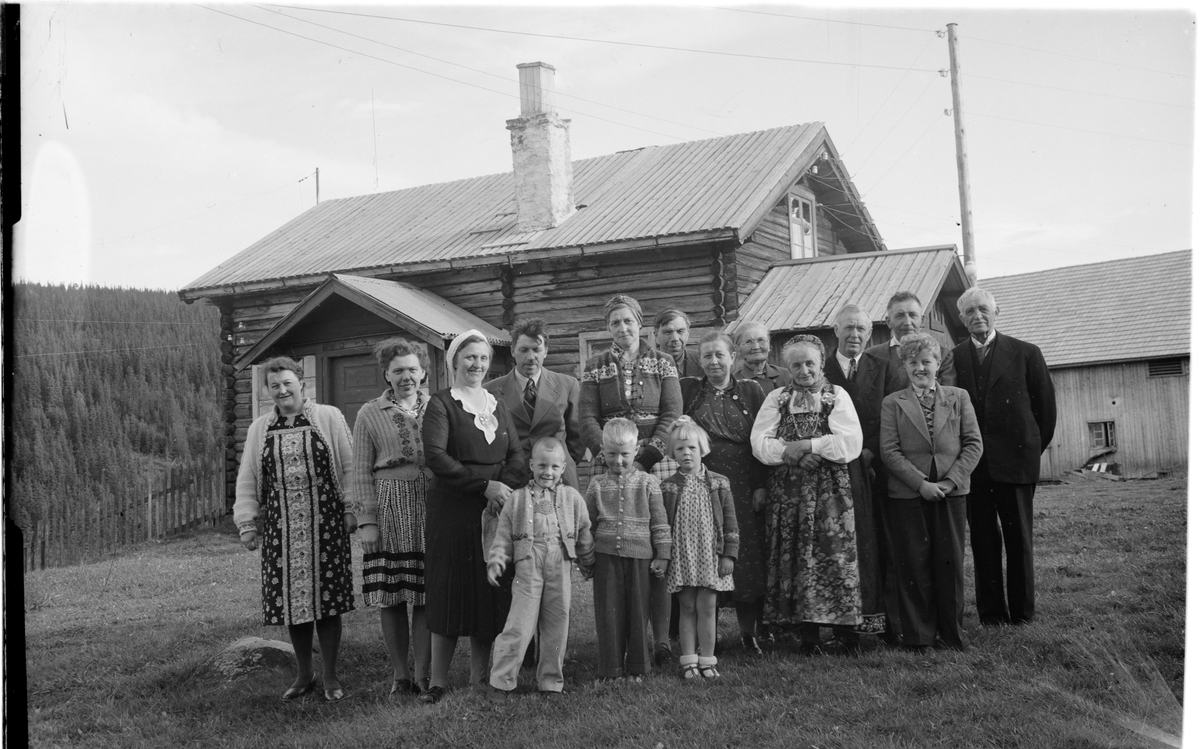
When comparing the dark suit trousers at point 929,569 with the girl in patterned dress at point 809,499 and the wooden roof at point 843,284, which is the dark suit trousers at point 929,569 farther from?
the wooden roof at point 843,284

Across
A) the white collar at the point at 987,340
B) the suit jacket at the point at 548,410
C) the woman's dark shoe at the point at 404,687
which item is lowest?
the woman's dark shoe at the point at 404,687

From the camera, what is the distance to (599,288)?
39.9ft

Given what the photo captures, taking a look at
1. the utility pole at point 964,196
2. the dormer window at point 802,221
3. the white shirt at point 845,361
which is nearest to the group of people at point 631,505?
the white shirt at point 845,361

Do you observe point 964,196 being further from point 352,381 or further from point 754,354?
point 754,354

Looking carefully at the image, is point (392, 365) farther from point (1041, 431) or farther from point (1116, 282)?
point (1116, 282)

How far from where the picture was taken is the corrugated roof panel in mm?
11797

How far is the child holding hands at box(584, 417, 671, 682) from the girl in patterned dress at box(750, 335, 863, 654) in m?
0.63

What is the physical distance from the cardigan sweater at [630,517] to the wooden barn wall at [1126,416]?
48.4ft

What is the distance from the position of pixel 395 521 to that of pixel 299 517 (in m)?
0.48

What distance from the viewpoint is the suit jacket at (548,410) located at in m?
4.97

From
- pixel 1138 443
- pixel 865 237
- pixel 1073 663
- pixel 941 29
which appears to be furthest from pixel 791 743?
pixel 1138 443

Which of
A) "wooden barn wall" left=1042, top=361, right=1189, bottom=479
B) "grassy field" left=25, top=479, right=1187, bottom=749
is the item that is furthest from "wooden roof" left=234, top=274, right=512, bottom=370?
"wooden barn wall" left=1042, top=361, right=1189, bottom=479

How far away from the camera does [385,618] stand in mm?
4680

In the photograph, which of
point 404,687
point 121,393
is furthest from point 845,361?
point 121,393
